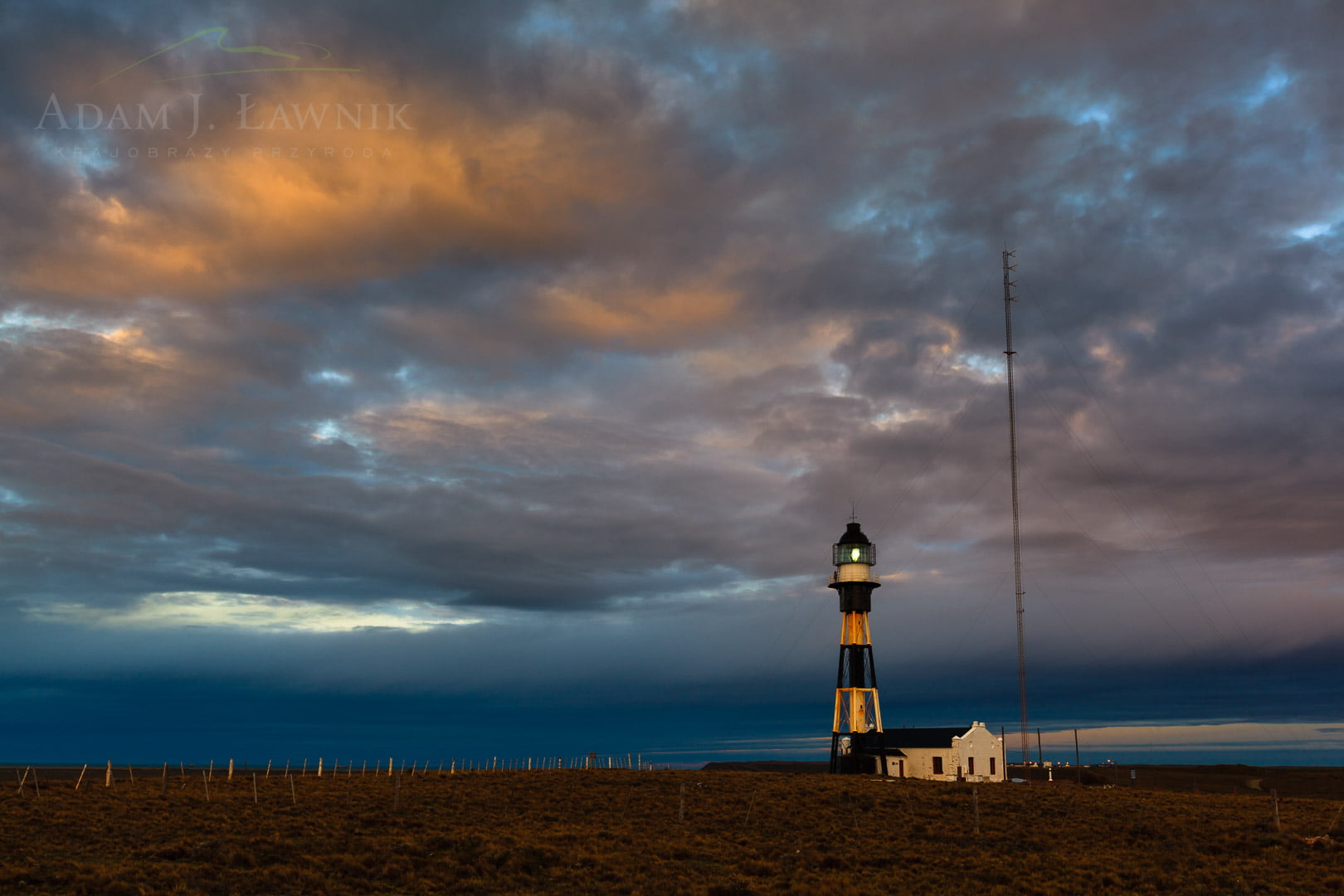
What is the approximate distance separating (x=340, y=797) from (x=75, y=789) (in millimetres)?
17621

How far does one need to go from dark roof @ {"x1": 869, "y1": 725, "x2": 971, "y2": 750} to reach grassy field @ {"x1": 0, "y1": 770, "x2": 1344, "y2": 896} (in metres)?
15.8

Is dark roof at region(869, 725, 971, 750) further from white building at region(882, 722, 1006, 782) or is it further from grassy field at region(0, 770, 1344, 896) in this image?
grassy field at region(0, 770, 1344, 896)

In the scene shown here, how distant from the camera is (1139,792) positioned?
218 ft

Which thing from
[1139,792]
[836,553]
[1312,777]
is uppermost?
[836,553]

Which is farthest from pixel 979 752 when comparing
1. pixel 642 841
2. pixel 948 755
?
pixel 642 841

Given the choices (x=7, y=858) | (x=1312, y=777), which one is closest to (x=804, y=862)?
(x=7, y=858)

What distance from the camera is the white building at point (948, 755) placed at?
73125mm

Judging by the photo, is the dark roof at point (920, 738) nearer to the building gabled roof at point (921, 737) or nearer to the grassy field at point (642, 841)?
the building gabled roof at point (921, 737)

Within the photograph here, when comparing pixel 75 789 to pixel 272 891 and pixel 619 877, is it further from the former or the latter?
pixel 619 877

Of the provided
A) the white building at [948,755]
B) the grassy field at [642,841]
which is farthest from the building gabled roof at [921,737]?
the grassy field at [642,841]

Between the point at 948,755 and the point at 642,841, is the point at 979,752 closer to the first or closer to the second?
the point at 948,755

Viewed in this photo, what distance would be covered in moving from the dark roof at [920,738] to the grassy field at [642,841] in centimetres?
1579

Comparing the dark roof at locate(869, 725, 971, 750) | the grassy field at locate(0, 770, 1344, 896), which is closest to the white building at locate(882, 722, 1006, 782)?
the dark roof at locate(869, 725, 971, 750)

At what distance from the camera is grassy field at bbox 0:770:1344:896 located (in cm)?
2967
